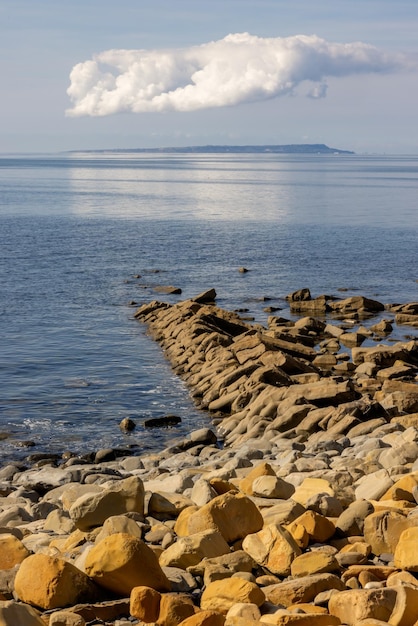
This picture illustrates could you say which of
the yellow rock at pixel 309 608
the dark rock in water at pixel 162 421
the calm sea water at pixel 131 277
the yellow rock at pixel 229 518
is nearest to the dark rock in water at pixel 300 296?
the calm sea water at pixel 131 277

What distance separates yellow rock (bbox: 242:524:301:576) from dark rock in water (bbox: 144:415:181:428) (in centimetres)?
1670

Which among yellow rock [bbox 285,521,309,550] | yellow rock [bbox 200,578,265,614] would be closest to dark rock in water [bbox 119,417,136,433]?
yellow rock [bbox 285,521,309,550]

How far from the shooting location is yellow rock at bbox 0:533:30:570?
1019cm

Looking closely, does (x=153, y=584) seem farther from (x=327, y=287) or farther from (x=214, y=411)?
(x=327, y=287)

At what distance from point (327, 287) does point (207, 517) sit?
44857 mm

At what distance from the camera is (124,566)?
9.03 m

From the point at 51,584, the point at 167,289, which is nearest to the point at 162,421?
the point at 51,584

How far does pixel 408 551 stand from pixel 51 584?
373cm

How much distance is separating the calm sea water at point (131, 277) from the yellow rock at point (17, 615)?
1602 cm

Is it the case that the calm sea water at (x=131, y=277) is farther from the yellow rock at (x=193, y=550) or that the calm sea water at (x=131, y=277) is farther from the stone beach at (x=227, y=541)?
the yellow rock at (x=193, y=550)

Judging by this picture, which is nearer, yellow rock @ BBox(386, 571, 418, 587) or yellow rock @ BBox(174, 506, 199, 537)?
yellow rock @ BBox(386, 571, 418, 587)

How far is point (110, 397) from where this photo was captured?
29844 mm

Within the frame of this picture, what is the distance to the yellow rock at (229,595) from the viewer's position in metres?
8.52

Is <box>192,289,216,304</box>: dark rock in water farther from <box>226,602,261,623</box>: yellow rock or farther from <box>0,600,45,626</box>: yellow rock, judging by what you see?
<box>0,600,45,626</box>: yellow rock
